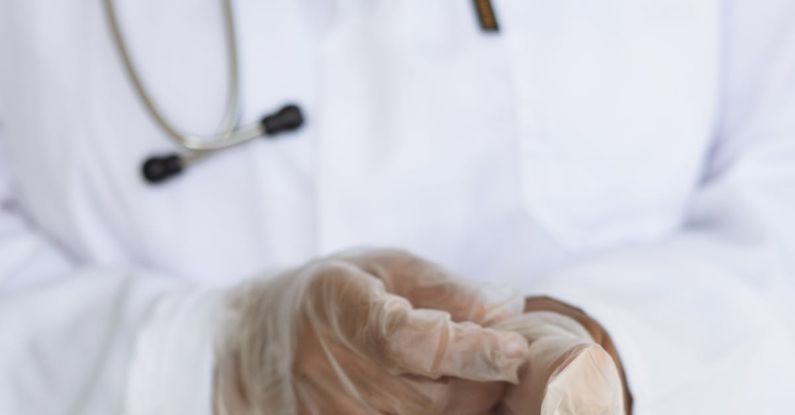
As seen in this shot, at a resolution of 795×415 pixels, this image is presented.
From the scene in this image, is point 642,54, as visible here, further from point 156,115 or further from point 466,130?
point 156,115

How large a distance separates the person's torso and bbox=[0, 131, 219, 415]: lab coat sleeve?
0.17 feet

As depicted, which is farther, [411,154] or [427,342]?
[411,154]

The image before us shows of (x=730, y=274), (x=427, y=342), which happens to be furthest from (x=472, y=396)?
(x=730, y=274)

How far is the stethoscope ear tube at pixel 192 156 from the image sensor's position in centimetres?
66

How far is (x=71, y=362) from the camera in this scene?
2.14 feet

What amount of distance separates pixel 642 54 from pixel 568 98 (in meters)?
0.06

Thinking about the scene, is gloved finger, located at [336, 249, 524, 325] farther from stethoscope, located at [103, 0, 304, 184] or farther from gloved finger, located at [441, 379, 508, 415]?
stethoscope, located at [103, 0, 304, 184]

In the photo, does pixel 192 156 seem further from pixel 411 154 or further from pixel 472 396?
pixel 472 396

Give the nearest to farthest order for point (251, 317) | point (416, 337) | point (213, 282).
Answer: point (416, 337), point (251, 317), point (213, 282)

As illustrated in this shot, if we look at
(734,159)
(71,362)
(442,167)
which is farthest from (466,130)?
(71,362)

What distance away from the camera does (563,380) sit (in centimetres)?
41

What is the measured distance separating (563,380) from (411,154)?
0.93 feet

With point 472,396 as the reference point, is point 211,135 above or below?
above

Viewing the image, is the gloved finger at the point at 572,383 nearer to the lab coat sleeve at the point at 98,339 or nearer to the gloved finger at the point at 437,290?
the gloved finger at the point at 437,290
